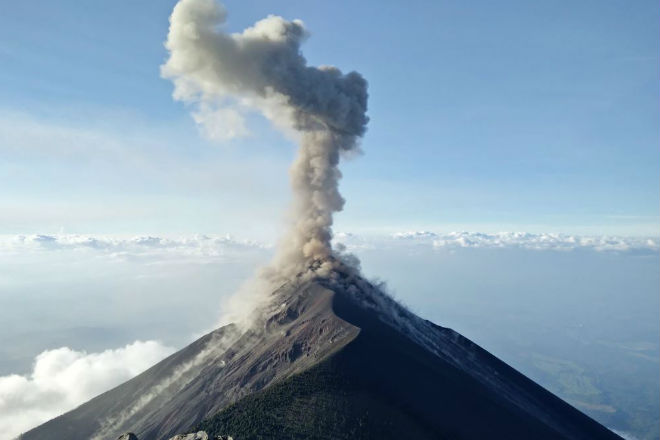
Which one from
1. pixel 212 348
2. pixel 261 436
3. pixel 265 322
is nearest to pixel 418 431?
pixel 261 436

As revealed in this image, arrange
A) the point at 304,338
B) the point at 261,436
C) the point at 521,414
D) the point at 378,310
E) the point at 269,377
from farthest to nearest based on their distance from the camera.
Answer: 1. the point at 378,310
2. the point at 304,338
3. the point at 269,377
4. the point at 521,414
5. the point at 261,436

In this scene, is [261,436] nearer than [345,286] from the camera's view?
Yes

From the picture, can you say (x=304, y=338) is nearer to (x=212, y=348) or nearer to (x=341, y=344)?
(x=341, y=344)

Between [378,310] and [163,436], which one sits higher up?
[378,310]

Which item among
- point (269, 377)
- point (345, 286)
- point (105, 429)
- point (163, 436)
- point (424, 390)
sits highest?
point (345, 286)

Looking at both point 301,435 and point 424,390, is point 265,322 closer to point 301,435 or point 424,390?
point 424,390

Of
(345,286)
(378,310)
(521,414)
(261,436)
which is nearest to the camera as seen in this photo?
(261,436)
